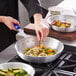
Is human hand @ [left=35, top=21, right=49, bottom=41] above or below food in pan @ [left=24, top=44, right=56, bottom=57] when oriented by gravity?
above

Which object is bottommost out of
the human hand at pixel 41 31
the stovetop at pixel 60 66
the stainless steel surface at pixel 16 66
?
the stovetop at pixel 60 66

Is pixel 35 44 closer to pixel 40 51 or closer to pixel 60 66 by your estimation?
pixel 40 51

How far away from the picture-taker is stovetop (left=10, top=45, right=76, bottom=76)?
1.10 metres

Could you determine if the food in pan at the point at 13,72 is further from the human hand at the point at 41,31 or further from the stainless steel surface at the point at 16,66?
the human hand at the point at 41,31

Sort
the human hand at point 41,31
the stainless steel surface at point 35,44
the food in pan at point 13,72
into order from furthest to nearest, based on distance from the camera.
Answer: the human hand at point 41,31 → the stainless steel surface at point 35,44 → the food in pan at point 13,72

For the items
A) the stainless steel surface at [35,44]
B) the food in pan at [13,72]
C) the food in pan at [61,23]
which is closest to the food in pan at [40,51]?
the stainless steel surface at [35,44]

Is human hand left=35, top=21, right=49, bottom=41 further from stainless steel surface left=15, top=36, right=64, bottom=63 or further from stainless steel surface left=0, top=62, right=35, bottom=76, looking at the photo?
stainless steel surface left=0, top=62, right=35, bottom=76

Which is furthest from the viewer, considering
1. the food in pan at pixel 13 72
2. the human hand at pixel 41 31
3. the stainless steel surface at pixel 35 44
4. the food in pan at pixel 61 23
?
the food in pan at pixel 61 23

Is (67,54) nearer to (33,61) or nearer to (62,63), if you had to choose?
(62,63)

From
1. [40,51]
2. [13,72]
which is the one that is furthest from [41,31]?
[13,72]

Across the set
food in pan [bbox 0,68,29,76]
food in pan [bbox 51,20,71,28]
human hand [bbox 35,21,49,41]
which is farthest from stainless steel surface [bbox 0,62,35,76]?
food in pan [bbox 51,20,71,28]

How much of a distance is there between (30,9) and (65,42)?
1.80 feet

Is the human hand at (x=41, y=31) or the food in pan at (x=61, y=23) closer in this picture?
the human hand at (x=41, y=31)

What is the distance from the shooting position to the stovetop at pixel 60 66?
1.10m
